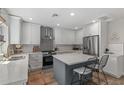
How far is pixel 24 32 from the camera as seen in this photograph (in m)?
3.62

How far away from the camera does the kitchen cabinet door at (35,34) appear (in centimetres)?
381

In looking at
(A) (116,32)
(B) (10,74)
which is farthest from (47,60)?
(A) (116,32)

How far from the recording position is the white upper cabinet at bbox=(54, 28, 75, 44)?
457 cm

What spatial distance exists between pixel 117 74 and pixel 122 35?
156 centimetres

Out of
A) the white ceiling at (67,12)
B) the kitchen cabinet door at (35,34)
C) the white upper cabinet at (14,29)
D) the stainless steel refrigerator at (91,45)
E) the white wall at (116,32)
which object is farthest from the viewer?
the kitchen cabinet door at (35,34)

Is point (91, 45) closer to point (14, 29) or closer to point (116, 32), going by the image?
point (116, 32)

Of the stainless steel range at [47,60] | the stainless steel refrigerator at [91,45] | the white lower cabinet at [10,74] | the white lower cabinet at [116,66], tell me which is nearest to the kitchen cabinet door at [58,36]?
the stainless steel range at [47,60]

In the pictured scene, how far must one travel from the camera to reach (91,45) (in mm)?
3643

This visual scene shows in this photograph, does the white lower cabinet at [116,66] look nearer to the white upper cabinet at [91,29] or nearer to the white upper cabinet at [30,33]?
the white upper cabinet at [91,29]

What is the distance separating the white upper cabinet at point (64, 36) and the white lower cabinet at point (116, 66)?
2595 mm

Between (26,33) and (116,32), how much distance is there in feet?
13.3
